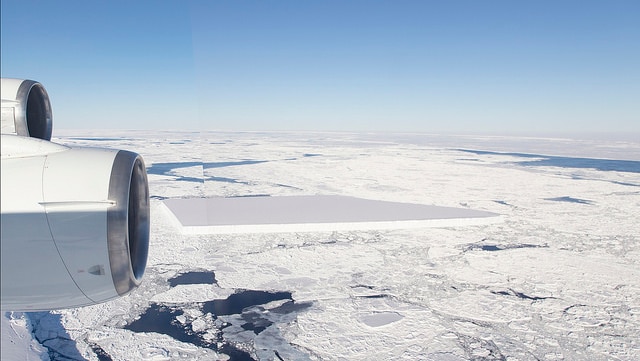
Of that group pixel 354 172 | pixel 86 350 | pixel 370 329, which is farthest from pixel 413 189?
pixel 86 350

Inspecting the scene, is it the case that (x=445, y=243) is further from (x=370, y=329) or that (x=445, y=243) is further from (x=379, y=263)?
(x=370, y=329)

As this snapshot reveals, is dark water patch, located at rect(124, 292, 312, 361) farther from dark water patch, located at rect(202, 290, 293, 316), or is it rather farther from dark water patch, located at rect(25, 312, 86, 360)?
dark water patch, located at rect(25, 312, 86, 360)

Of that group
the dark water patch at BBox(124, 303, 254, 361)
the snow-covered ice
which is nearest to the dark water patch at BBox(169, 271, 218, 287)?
the snow-covered ice

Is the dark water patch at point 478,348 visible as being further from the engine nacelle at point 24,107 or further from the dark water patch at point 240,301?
the engine nacelle at point 24,107

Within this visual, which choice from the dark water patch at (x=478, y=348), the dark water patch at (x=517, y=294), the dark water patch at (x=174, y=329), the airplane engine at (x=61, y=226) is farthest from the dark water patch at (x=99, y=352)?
the dark water patch at (x=517, y=294)

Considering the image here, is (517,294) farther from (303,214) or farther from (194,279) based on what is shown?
(303,214)
